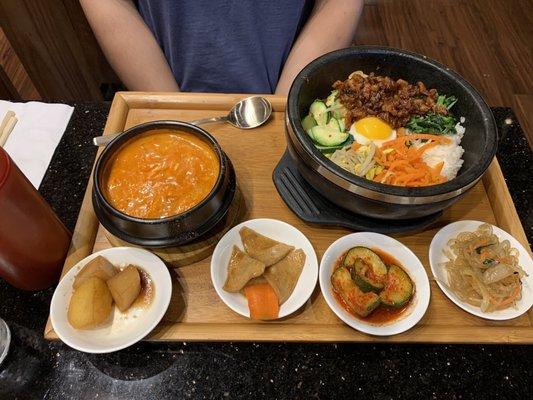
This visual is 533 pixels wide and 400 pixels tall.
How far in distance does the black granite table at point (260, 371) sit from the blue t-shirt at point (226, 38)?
49.9 inches

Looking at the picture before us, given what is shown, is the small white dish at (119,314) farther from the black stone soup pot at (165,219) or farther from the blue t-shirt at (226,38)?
the blue t-shirt at (226,38)

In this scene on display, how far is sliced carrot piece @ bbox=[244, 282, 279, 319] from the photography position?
4.09ft

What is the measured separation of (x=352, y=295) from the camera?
50.0 inches

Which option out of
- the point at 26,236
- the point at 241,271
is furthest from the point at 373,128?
the point at 26,236

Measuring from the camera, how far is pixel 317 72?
1569 mm

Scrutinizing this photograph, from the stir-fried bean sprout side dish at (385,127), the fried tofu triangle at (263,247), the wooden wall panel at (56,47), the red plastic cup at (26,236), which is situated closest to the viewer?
the red plastic cup at (26,236)

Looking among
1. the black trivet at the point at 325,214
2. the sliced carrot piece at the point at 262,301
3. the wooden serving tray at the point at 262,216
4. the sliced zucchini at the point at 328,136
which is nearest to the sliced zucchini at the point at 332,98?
the sliced zucchini at the point at 328,136

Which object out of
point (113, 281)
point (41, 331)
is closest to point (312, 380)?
point (113, 281)

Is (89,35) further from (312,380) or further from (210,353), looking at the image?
(312,380)

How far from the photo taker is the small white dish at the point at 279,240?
4.15 feet

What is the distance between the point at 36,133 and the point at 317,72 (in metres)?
1.20

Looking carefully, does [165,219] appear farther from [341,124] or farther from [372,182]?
[341,124]

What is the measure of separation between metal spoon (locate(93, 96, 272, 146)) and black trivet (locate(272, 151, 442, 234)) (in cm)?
35

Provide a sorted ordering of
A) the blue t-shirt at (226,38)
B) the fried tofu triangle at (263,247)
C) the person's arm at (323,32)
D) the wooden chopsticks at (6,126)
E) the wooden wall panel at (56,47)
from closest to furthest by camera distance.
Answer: the fried tofu triangle at (263,247) < the wooden chopsticks at (6,126) < the blue t-shirt at (226,38) < the person's arm at (323,32) < the wooden wall panel at (56,47)
